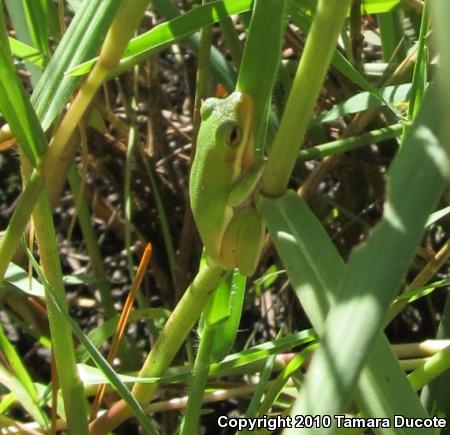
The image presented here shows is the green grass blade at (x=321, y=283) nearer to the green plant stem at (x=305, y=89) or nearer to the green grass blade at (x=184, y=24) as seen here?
the green plant stem at (x=305, y=89)

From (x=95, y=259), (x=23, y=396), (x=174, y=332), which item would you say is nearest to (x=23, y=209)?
(x=174, y=332)

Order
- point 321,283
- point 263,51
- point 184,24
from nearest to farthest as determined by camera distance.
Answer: point 321,283 < point 263,51 < point 184,24

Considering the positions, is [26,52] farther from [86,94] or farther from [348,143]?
[348,143]

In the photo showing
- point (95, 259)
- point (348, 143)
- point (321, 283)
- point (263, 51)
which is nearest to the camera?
point (321, 283)

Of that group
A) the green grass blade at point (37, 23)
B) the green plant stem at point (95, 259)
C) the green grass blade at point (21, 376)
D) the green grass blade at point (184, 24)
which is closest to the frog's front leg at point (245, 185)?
the green grass blade at point (184, 24)

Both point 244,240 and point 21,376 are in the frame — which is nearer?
point 244,240

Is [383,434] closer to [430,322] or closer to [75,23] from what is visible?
[75,23]

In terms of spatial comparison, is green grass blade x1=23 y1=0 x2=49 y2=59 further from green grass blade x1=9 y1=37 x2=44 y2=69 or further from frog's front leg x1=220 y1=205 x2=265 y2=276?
frog's front leg x1=220 y1=205 x2=265 y2=276

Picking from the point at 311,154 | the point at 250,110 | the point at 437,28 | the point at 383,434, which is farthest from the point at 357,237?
the point at 437,28
